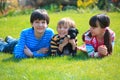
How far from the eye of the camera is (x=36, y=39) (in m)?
7.69

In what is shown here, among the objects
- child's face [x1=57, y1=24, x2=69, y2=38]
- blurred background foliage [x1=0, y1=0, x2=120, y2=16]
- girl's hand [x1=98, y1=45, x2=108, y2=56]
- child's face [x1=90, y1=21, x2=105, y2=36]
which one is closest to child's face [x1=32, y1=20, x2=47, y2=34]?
child's face [x1=57, y1=24, x2=69, y2=38]

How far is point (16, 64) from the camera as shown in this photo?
22.6ft

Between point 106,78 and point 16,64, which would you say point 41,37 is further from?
point 106,78

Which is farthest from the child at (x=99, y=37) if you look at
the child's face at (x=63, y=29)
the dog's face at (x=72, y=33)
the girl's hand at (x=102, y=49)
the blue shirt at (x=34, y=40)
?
the blue shirt at (x=34, y=40)

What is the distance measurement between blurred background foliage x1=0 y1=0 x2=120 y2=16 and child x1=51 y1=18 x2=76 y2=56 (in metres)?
8.56

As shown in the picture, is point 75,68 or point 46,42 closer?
point 75,68

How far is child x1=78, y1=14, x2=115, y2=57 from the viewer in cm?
712

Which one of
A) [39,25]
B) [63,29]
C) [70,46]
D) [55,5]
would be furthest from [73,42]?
[55,5]

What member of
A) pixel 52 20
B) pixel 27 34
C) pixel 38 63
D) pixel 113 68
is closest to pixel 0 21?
pixel 52 20

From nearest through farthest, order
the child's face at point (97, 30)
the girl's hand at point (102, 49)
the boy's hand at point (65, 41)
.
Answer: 1. the girl's hand at point (102, 49)
2. the child's face at point (97, 30)
3. the boy's hand at point (65, 41)

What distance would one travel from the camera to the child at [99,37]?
281 inches

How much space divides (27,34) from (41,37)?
301 mm

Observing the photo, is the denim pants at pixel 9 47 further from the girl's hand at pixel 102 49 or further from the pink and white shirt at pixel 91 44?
the girl's hand at pixel 102 49

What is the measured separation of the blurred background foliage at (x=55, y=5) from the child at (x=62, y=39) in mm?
8555
